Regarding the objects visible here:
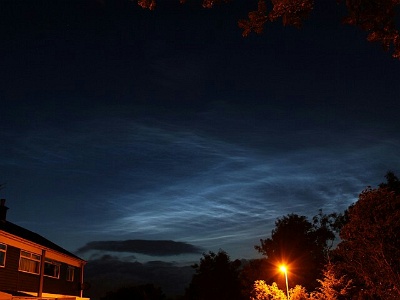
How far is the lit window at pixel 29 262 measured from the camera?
28078 millimetres

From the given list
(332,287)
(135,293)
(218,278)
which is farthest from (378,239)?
(135,293)

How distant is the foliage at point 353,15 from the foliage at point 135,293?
8352 centimetres

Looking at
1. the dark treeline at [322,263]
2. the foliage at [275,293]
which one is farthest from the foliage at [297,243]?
the foliage at [275,293]

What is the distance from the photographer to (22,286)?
92.0 ft

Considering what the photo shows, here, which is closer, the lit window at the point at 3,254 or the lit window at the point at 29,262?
the lit window at the point at 3,254

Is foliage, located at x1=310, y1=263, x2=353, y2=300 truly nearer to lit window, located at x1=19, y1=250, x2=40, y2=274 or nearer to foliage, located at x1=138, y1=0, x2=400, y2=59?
lit window, located at x1=19, y1=250, x2=40, y2=274

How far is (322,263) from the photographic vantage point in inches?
1772

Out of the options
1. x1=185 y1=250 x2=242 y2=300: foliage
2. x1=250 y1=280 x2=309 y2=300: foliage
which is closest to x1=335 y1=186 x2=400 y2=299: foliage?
x1=250 y1=280 x2=309 y2=300: foliage

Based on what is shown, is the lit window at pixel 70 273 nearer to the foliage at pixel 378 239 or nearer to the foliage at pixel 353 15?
the foliage at pixel 378 239

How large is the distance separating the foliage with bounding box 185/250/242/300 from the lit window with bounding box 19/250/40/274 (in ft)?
142

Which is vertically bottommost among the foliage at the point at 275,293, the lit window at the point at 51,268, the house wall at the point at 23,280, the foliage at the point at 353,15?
the foliage at the point at 275,293

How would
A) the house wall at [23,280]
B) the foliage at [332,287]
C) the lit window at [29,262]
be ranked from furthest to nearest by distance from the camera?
the foliage at [332,287] < the lit window at [29,262] < the house wall at [23,280]

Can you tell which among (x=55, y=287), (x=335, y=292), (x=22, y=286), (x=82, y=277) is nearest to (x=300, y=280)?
(x=335, y=292)

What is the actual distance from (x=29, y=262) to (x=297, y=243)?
32.2 m
